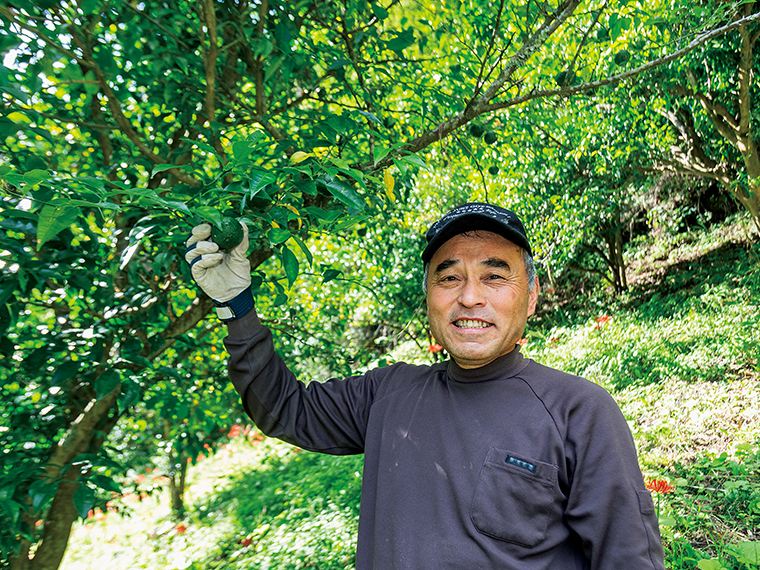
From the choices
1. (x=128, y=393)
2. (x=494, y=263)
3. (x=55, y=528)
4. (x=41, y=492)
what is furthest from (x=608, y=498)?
(x=55, y=528)

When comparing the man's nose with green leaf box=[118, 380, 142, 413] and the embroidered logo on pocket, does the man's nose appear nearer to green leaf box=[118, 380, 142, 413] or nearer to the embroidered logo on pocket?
the embroidered logo on pocket

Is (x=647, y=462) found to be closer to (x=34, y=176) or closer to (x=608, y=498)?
(x=608, y=498)

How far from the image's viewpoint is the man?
3.81 ft

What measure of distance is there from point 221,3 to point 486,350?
1941mm

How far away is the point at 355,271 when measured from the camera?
6.03 metres

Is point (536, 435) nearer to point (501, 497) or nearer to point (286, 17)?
point (501, 497)

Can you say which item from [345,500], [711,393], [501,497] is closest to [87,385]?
[501,497]

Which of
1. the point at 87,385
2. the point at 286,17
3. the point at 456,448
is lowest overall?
the point at 456,448

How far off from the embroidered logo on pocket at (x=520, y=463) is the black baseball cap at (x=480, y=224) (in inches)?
24.5

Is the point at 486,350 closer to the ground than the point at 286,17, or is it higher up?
closer to the ground

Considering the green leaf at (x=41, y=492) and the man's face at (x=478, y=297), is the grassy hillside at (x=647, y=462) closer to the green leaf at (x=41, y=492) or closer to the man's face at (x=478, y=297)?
the green leaf at (x=41, y=492)

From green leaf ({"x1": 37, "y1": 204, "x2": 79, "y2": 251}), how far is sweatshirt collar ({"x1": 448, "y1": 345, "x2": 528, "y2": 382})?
105 cm

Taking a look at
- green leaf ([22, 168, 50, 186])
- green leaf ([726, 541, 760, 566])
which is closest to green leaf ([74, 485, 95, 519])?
green leaf ([22, 168, 50, 186])

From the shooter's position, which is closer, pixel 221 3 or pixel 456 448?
pixel 456 448
